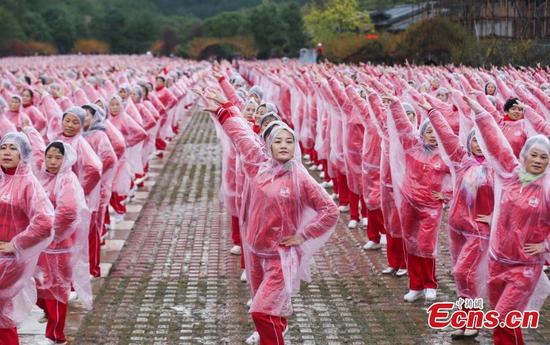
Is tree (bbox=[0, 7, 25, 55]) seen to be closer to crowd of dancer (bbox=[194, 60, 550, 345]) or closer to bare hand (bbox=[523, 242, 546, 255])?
crowd of dancer (bbox=[194, 60, 550, 345])

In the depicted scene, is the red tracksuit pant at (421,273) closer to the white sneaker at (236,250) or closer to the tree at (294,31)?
the white sneaker at (236,250)

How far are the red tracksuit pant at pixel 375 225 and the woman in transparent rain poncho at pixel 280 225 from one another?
3663 millimetres

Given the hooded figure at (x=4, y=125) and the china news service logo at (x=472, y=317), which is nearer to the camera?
the china news service logo at (x=472, y=317)

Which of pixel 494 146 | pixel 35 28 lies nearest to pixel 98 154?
pixel 494 146

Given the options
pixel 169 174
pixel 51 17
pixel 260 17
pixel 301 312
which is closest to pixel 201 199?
pixel 169 174

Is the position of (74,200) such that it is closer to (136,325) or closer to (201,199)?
(136,325)

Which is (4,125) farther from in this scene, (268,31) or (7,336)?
(268,31)

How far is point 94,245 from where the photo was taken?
8.41m

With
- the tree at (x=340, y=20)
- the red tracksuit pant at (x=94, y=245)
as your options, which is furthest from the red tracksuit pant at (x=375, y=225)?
the tree at (x=340, y=20)

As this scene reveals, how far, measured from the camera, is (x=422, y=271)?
309 inches

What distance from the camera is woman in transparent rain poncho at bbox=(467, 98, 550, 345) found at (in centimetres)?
571

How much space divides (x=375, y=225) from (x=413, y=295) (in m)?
2.07

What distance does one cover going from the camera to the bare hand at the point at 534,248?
5.69 meters

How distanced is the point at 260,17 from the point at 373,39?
998 inches
